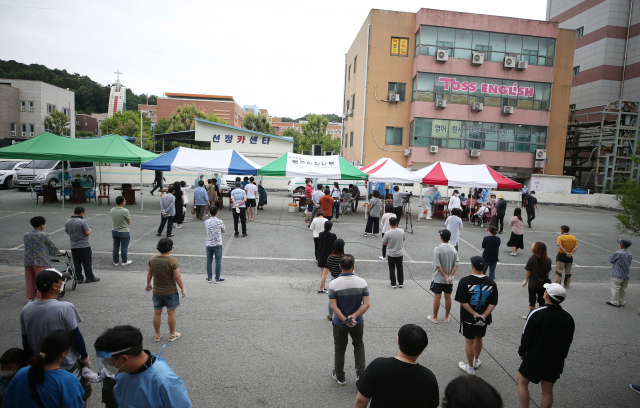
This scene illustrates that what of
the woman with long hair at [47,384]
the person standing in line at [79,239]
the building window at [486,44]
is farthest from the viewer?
the building window at [486,44]

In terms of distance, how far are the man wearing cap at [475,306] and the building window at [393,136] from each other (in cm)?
2702

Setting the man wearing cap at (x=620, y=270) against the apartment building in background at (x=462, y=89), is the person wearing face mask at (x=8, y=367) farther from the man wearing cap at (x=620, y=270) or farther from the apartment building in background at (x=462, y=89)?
the apartment building in background at (x=462, y=89)

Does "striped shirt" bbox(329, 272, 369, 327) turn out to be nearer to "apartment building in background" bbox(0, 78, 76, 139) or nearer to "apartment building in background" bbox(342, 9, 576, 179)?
"apartment building in background" bbox(342, 9, 576, 179)

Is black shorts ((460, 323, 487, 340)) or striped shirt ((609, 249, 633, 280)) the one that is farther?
striped shirt ((609, 249, 633, 280))

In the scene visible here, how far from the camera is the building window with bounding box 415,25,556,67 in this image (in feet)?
94.7

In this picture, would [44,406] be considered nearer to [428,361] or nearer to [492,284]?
[428,361]

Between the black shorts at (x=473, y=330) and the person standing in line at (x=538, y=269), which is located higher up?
the person standing in line at (x=538, y=269)

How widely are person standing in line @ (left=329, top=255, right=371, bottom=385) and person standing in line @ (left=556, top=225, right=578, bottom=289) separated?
668 centimetres

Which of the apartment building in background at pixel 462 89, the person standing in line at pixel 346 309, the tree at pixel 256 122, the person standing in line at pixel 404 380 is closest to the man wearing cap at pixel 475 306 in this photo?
the person standing in line at pixel 346 309

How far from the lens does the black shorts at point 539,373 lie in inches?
146

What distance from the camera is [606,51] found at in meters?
32.5

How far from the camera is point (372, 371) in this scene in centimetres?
269

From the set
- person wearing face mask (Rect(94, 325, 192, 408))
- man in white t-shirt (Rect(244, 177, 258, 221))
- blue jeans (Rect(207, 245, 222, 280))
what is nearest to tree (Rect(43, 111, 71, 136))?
man in white t-shirt (Rect(244, 177, 258, 221))

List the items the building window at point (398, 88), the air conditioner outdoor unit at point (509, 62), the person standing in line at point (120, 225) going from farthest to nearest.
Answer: the building window at point (398, 88) → the air conditioner outdoor unit at point (509, 62) → the person standing in line at point (120, 225)
